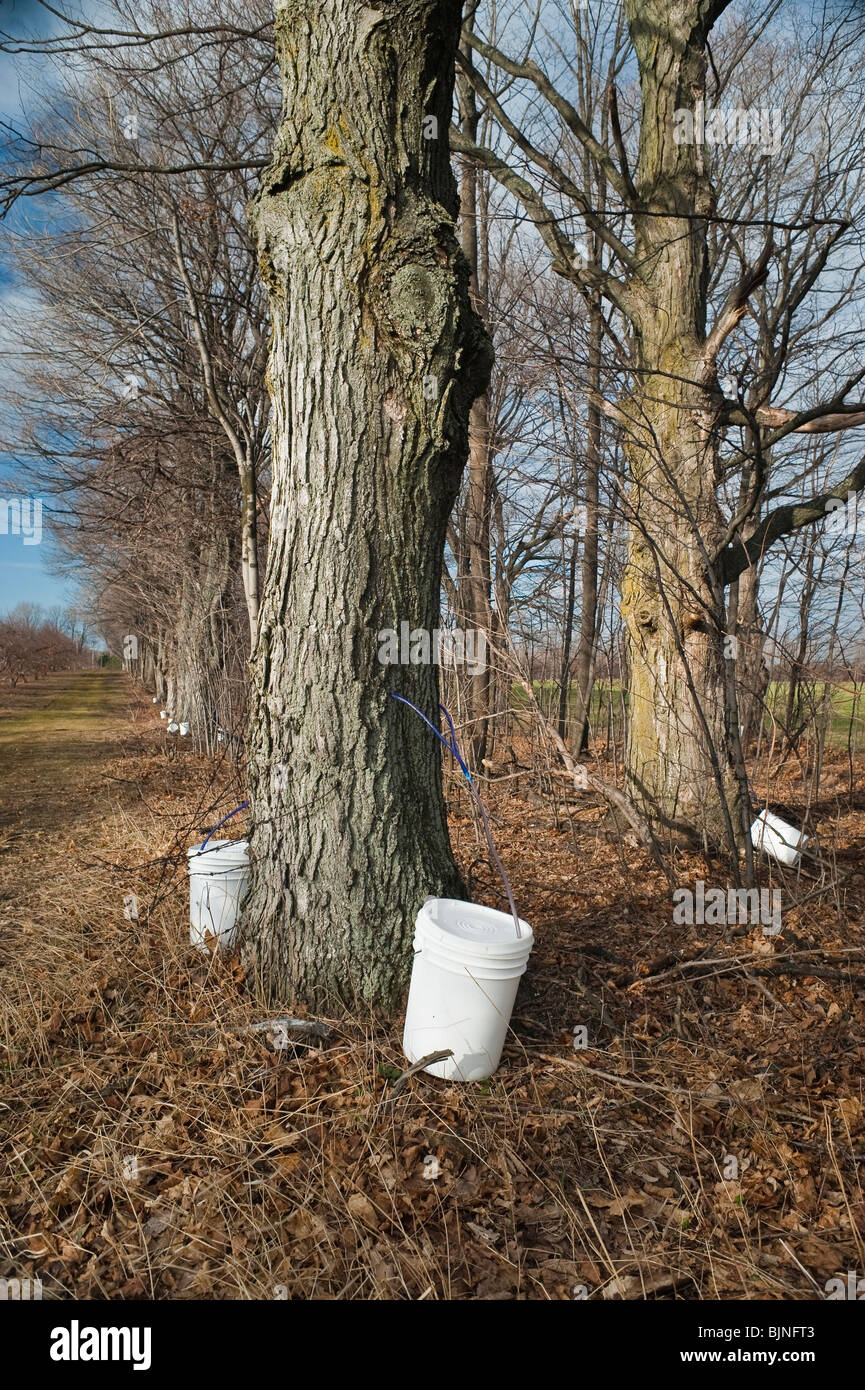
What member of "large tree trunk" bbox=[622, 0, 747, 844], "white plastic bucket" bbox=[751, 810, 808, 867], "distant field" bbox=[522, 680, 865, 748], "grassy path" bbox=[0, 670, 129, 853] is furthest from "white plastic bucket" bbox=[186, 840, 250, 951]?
"grassy path" bbox=[0, 670, 129, 853]

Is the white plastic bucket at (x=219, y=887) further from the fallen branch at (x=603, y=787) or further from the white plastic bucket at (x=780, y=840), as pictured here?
the white plastic bucket at (x=780, y=840)

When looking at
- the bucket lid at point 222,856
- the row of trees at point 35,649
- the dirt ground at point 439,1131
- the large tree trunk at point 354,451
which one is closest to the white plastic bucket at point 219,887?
the bucket lid at point 222,856

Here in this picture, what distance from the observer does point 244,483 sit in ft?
26.4

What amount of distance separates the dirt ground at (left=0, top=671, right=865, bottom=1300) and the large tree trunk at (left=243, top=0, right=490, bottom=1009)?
49 cm

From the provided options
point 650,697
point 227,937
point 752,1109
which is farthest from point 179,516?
point 752,1109

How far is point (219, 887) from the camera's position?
11.6ft

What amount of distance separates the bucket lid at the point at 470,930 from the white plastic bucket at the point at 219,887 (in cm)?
109

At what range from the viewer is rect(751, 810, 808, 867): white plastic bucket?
492 centimetres

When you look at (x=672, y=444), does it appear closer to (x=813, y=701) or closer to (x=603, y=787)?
(x=813, y=701)

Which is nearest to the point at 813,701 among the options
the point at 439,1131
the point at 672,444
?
the point at 672,444

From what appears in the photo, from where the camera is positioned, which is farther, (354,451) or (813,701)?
(813,701)

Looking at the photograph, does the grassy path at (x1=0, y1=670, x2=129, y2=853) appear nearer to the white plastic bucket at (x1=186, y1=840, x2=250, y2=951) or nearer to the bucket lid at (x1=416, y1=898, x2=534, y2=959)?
the white plastic bucket at (x1=186, y1=840, x2=250, y2=951)

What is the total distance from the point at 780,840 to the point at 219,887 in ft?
11.6

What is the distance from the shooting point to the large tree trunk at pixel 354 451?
3002 mm
